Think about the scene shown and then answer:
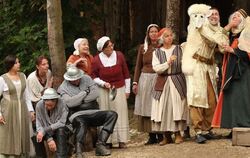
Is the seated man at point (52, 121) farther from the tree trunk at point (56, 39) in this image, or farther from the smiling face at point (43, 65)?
the tree trunk at point (56, 39)

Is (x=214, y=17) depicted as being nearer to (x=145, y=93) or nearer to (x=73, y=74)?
(x=145, y=93)

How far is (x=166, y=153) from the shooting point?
27.6 feet

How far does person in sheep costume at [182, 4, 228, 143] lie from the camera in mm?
8609

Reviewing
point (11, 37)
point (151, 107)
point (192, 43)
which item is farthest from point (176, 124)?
point (11, 37)

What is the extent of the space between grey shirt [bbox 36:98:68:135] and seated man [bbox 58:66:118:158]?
0.46ft

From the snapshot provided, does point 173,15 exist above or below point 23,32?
above

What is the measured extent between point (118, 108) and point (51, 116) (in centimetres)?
116

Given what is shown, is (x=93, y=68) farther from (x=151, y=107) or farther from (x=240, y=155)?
(x=240, y=155)

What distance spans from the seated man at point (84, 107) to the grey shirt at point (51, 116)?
5.5 inches

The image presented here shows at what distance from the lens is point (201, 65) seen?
8.73 metres

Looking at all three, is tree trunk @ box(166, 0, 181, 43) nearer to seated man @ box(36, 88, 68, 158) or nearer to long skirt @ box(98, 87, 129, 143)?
long skirt @ box(98, 87, 129, 143)

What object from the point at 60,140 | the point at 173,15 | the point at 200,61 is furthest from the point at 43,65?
the point at 173,15

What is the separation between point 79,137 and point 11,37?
5930 mm

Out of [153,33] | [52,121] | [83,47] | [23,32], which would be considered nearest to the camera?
[52,121]
